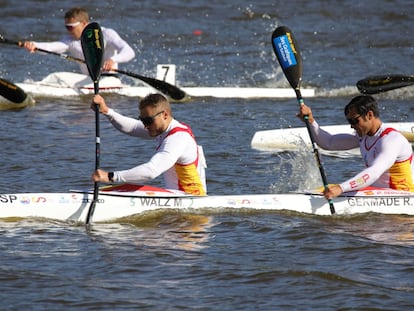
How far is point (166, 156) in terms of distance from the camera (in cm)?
902

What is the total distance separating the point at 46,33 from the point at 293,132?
11.5m

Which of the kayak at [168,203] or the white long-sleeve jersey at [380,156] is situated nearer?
the white long-sleeve jersey at [380,156]

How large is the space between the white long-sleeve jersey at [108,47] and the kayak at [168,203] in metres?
6.95

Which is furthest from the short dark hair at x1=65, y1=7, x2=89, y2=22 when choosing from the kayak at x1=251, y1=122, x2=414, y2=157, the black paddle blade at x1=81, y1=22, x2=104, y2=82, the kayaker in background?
the black paddle blade at x1=81, y1=22, x2=104, y2=82

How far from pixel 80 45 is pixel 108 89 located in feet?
4.19

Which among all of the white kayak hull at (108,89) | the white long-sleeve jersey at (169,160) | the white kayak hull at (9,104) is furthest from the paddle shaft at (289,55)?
the white kayak hull at (108,89)

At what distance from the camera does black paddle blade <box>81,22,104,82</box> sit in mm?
10148

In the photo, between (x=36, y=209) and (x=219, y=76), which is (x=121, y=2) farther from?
(x=36, y=209)

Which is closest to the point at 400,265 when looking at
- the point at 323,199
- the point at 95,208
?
the point at 323,199

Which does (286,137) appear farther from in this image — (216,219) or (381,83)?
(216,219)

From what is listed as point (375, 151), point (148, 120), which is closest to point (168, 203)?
point (148, 120)

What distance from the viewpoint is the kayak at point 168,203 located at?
9328 mm

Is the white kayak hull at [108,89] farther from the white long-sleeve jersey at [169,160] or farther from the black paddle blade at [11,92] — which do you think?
the white long-sleeve jersey at [169,160]

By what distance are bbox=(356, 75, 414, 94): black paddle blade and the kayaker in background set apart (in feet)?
19.2
